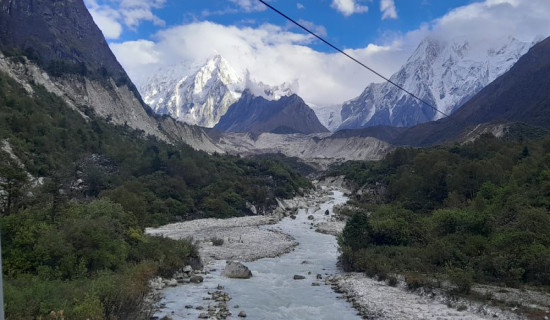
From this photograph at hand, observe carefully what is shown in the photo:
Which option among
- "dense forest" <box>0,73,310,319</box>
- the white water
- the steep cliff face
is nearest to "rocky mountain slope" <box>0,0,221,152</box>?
the steep cliff face

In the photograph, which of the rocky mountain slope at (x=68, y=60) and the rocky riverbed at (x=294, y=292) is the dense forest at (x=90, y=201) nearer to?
the rocky riverbed at (x=294, y=292)

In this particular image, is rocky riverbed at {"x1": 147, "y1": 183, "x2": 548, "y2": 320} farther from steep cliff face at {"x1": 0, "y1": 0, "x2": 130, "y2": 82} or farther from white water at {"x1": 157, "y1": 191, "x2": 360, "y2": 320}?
steep cliff face at {"x1": 0, "y1": 0, "x2": 130, "y2": 82}

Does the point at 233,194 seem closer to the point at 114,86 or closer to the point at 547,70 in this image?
the point at 114,86

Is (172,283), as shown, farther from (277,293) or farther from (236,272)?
(277,293)

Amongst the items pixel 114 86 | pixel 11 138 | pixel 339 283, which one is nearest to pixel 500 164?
pixel 339 283

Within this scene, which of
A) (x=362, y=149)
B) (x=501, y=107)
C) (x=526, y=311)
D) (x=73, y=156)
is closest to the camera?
(x=526, y=311)

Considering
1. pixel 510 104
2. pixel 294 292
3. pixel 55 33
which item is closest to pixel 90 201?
pixel 294 292

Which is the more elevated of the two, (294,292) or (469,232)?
(469,232)
